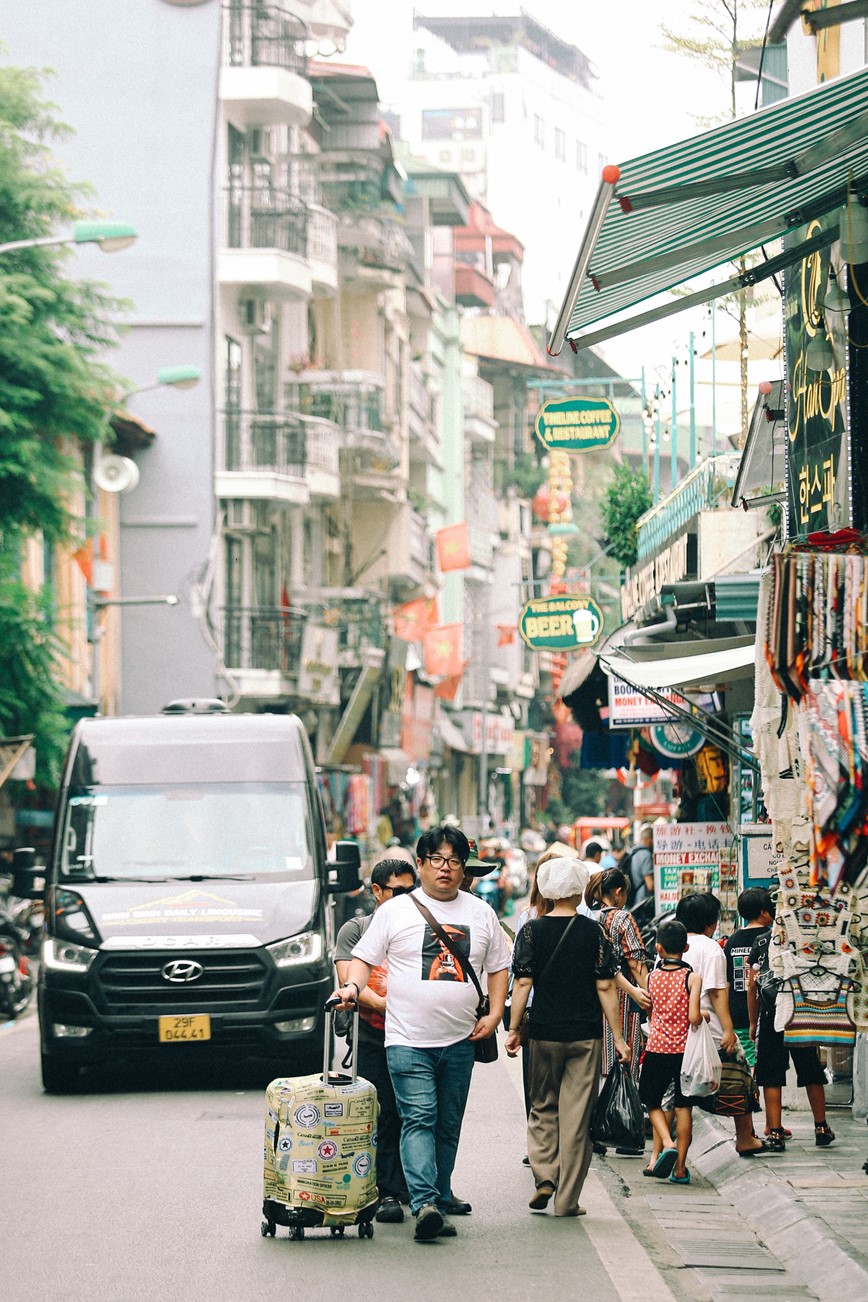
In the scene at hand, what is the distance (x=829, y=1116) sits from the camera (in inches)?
545

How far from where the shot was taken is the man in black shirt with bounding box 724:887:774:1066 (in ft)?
42.7

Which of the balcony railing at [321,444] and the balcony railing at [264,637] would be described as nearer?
the balcony railing at [264,637]

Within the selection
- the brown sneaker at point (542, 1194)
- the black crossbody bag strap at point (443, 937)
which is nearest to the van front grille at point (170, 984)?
the brown sneaker at point (542, 1194)

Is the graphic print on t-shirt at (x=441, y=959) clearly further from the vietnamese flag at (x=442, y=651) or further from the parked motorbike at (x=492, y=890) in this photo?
the vietnamese flag at (x=442, y=651)

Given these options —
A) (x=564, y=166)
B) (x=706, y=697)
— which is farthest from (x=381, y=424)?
(x=564, y=166)

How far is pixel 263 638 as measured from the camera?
137 feet

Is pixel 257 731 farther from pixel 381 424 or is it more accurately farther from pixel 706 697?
pixel 381 424

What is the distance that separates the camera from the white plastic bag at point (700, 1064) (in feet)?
37.7

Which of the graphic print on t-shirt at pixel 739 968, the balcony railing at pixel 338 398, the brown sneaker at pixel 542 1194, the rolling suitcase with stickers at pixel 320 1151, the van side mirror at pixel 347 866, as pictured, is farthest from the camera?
the balcony railing at pixel 338 398

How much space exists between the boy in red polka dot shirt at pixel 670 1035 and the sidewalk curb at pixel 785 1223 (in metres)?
0.30

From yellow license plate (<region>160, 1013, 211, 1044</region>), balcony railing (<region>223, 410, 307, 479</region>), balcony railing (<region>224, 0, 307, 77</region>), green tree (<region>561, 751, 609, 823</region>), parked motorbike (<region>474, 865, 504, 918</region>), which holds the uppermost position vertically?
balcony railing (<region>224, 0, 307, 77</region>)

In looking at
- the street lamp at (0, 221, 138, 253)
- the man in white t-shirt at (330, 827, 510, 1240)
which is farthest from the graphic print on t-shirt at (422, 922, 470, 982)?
the street lamp at (0, 221, 138, 253)

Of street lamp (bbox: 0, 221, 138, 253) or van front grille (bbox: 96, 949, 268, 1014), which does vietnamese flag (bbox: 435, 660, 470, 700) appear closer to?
street lamp (bbox: 0, 221, 138, 253)

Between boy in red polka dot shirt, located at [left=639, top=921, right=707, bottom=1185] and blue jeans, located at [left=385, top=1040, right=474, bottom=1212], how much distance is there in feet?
6.73
